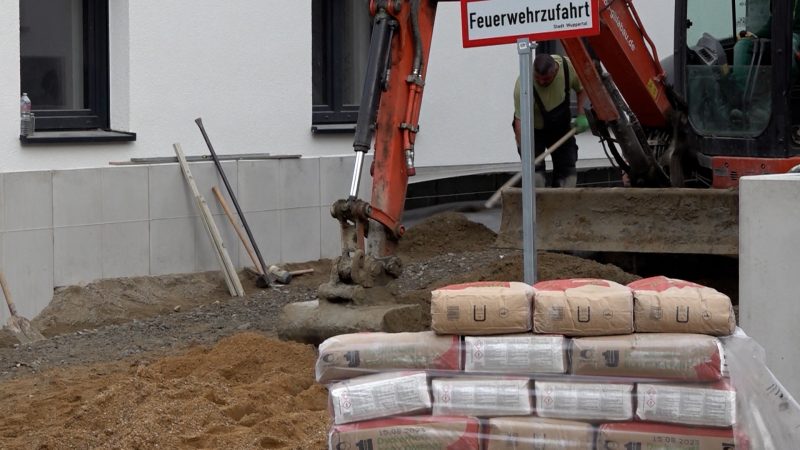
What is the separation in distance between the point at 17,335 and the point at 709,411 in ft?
19.6

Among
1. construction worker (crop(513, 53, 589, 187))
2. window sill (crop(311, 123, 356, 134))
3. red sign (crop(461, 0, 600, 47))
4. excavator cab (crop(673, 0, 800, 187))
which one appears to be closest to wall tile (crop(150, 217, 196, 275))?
window sill (crop(311, 123, 356, 134))

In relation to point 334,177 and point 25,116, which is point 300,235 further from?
point 25,116

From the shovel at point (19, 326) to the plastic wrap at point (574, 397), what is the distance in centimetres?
507

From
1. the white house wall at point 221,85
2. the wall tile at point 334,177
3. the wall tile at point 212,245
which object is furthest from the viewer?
the wall tile at point 334,177

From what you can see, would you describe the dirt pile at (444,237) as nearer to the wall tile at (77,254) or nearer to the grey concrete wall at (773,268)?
the wall tile at (77,254)

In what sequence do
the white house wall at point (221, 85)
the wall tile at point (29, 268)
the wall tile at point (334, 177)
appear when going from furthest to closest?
1. the wall tile at point (334, 177)
2. the white house wall at point (221, 85)
3. the wall tile at point (29, 268)

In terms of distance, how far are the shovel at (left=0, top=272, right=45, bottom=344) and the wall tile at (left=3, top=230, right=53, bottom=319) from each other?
0.24 meters

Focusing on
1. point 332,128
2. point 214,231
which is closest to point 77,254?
point 214,231

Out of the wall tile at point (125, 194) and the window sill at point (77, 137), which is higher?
the window sill at point (77, 137)

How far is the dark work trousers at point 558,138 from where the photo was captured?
1197cm

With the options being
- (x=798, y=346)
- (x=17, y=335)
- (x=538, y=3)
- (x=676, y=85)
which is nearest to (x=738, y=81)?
(x=676, y=85)

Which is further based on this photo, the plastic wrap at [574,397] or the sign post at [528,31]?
the sign post at [528,31]

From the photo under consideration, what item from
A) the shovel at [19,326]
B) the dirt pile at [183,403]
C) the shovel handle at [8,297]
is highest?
the shovel handle at [8,297]

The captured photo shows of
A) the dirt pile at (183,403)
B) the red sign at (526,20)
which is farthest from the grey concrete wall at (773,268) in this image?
the dirt pile at (183,403)
